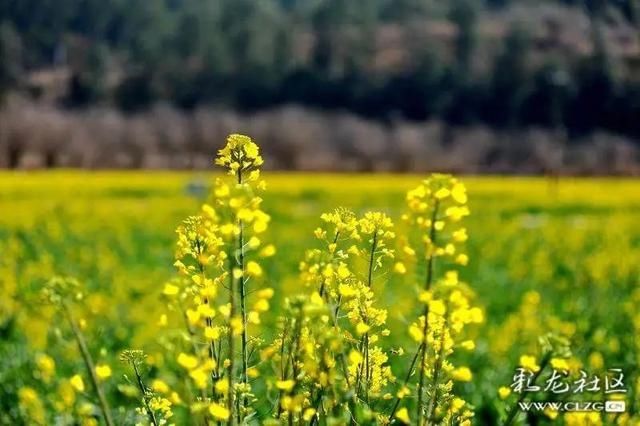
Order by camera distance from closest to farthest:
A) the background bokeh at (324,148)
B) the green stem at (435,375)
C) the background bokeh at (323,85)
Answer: the green stem at (435,375) < the background bokeh at (324,148) < the background bokeh at (323,85)

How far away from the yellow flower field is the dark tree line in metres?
39.4

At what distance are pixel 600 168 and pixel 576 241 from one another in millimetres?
37680

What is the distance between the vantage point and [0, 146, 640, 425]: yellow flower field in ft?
6.15

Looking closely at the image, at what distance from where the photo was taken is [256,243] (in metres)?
1.96

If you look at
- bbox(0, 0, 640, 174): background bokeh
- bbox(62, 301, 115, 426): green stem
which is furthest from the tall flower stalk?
bbox(0, 0, 640, 174): background bokeh

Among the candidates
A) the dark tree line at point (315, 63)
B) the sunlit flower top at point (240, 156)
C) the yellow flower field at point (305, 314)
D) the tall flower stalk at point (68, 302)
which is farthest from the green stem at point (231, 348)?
the dark tree line at point (315, 63)

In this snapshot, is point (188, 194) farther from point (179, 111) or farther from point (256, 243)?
point (179, 111)

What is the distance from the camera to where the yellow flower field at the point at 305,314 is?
1.87 meters

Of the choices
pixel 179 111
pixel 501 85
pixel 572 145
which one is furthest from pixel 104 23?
pixel 572 145

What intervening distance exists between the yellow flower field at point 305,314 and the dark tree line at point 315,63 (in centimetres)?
3942

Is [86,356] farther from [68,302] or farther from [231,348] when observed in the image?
[231,348]

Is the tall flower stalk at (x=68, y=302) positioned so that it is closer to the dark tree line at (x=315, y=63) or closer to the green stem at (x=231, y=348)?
the green stem at (x=231, y=348)

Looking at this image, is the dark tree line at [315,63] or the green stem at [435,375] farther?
the dark tree line at [315,63]

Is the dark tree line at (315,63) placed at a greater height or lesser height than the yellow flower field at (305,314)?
greater
